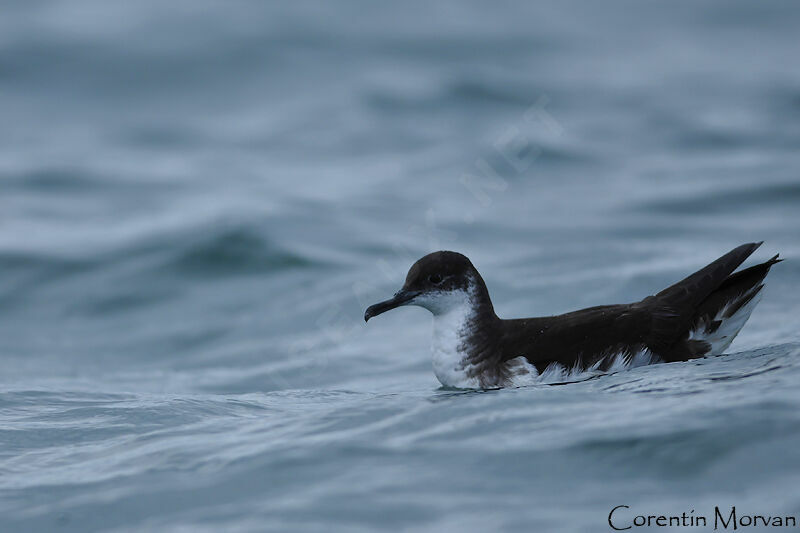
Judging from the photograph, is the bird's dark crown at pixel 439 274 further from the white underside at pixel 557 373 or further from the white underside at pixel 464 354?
the white underside at pixel 557 373

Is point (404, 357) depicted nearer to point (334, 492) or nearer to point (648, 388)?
point (648, 388)

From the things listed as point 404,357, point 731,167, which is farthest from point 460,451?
point 731,167

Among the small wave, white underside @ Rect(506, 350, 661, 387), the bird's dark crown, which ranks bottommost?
white underside @ Rect(506, 350, 661, 387)

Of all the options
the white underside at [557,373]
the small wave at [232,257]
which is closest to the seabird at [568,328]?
the white underside at [557,373]

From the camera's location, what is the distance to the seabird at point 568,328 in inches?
293

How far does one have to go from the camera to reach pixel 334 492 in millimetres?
5211

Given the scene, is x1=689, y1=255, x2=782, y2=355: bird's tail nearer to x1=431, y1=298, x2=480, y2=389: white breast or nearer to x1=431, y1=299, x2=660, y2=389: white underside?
x1=431, y1=299, x2=660, y2=389: white underside

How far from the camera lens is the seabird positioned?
745 cm

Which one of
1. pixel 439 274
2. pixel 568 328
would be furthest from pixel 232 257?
pixel 568 328

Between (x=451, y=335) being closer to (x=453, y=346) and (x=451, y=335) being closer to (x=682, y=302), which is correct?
(x=453, y=346)

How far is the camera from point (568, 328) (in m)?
7.47

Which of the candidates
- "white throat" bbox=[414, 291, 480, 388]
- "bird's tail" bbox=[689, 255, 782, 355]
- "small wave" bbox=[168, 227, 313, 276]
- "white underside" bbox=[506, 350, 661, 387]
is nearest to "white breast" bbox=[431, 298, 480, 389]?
"white throat" bbox=[414, 291, 480, 388]

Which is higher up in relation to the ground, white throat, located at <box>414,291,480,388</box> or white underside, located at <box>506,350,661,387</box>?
white throat, located at <box>414,291,480,388</box>

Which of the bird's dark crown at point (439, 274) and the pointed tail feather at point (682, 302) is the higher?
the bird's dark crown at point (439, 274)
